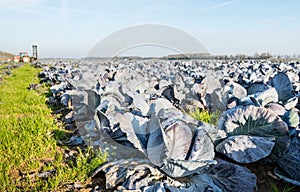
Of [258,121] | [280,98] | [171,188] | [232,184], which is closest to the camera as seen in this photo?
[171,188]

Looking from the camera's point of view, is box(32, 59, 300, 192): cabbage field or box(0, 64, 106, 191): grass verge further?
box(0, 64, 106, 191): grass verge

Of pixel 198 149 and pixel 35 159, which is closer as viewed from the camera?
pixel 198 149

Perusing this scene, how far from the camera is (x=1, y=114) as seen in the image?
5633 mm

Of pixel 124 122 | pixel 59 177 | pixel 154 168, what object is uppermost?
pixel 124 122

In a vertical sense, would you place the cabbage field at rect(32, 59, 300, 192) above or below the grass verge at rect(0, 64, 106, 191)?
above

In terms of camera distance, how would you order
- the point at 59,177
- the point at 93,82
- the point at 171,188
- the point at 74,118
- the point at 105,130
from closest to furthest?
1. the point at 171,188
2. the point at 59,177
3. the point at 105,130
4. the point at 74,118
5. the point at 93,82

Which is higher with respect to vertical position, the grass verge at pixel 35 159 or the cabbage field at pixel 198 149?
the cabbage field at pixel 198 149

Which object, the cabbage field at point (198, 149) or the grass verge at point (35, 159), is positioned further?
the grass verge at point (35, 159)

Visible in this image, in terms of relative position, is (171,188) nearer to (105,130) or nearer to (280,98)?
(105,130)

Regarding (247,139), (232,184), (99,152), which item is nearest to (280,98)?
(247,139)

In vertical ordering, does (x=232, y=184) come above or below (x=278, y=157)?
below

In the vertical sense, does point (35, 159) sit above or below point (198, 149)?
below

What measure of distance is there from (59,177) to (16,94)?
623 centimetres

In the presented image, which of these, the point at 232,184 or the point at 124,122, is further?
the point at 124,122
